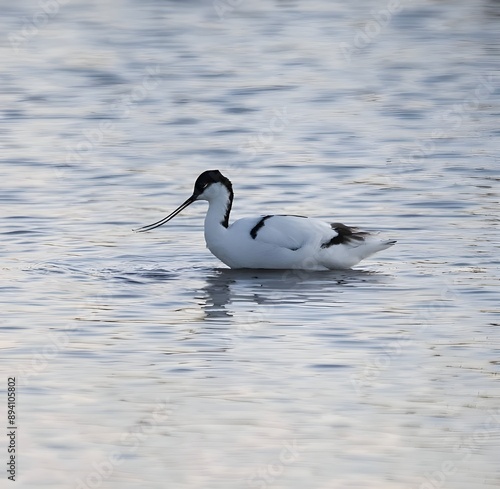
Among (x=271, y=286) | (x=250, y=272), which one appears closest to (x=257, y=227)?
(x=250, y=272)

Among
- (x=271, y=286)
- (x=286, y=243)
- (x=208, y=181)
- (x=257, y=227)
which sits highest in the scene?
(x=208, y=181)

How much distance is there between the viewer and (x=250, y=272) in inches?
487

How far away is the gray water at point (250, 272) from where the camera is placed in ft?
24.2

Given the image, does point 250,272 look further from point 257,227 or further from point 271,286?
point 271,286

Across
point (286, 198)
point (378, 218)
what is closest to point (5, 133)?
point (286, 198)

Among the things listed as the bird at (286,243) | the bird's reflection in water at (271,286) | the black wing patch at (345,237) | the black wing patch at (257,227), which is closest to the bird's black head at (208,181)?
the bird at (286,243)

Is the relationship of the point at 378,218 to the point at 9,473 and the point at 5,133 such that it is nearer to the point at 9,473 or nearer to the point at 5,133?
the point at 5,133

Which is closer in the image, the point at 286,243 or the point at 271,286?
the point at 271,286

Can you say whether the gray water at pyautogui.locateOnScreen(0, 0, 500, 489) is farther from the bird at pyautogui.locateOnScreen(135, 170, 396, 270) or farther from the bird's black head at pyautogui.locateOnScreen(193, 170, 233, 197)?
the bird's black head at pyautogui.locateOnScreen(193, 170, 233, 197)

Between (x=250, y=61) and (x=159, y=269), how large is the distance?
10.9 metres

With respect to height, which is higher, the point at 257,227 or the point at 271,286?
the point at 257,227

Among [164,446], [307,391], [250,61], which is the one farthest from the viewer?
[250,61]

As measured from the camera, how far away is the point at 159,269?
12117 millimetres

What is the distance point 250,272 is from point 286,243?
1.44ft
